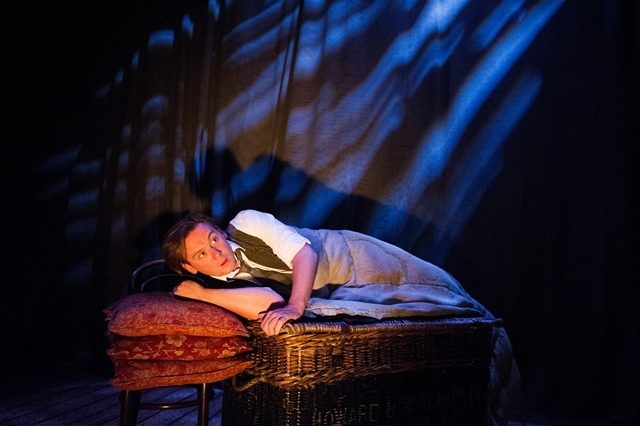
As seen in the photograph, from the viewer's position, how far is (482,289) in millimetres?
2535

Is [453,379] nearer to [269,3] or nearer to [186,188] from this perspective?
[186,188]

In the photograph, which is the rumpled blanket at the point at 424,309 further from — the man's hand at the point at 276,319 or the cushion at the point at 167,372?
the cushion at the point at 167,372

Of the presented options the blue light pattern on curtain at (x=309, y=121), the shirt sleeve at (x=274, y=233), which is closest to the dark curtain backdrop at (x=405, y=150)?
the blue light pattern on curtain at (x=309, y=121)

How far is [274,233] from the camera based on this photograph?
1.79 meters

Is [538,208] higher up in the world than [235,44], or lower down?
lower down

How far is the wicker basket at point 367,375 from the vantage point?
1.41 metres

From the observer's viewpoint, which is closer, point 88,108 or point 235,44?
point 235,44

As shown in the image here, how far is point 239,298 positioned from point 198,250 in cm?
30

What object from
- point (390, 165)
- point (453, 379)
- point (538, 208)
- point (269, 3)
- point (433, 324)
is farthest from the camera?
point (269, 3)

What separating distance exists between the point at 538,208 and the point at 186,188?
2.03m

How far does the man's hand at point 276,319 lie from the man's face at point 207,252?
1.18ft

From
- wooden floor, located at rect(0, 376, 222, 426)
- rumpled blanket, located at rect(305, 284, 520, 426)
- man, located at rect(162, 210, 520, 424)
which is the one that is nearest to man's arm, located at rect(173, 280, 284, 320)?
man, located at rect(162, 210, 520, 424)

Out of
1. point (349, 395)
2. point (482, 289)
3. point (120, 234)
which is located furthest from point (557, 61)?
point (120, 234)

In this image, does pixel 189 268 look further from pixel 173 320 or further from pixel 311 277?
pixel 311 277
